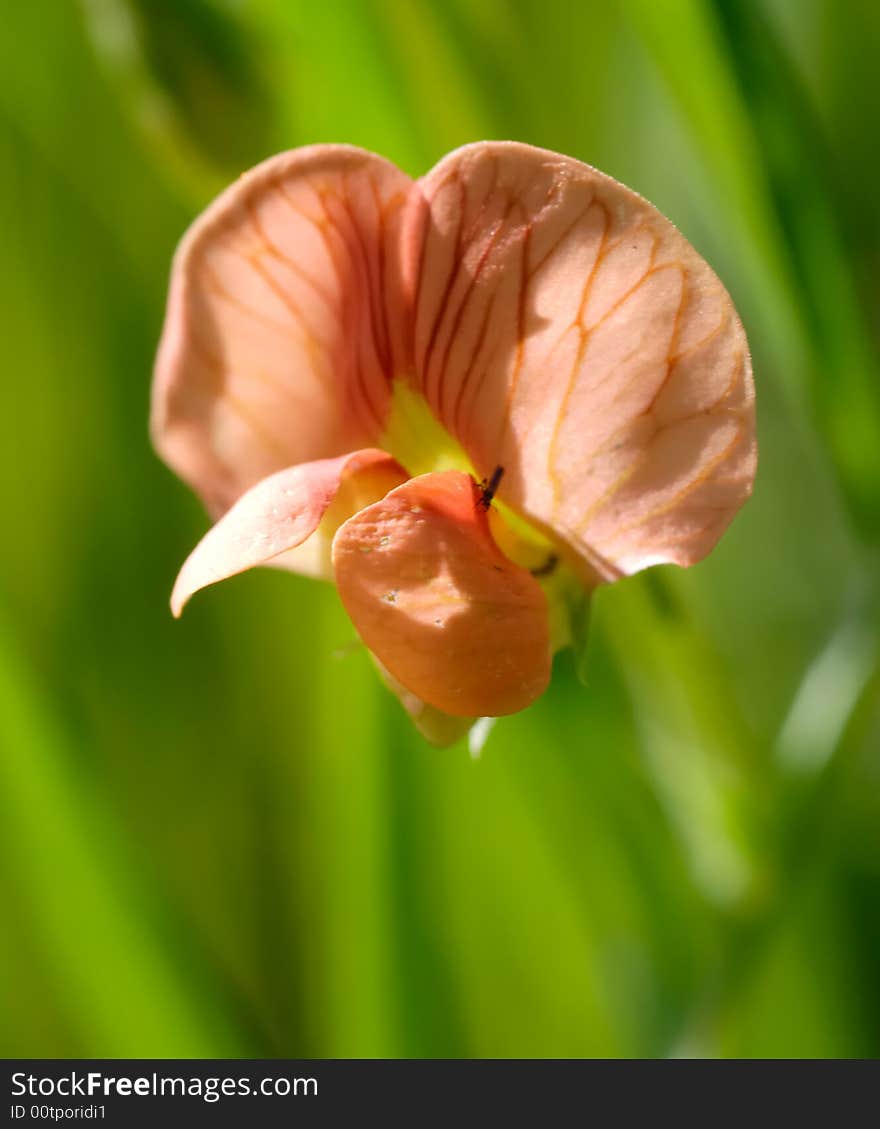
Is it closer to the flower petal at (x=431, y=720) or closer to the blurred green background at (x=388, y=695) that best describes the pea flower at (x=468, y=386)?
the flower petal at (x=431, y=720)

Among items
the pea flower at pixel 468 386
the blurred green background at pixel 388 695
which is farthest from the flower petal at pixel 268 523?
the blurred green background at pixel 388 695

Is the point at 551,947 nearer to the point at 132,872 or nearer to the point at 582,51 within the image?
the point at 132,872

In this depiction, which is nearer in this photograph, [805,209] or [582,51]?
[805,209]

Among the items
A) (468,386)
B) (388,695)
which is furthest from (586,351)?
(388,695)

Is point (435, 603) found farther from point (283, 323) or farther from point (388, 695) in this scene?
point (388, 695)

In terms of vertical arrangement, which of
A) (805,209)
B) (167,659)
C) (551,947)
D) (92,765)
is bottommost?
(551,947)
